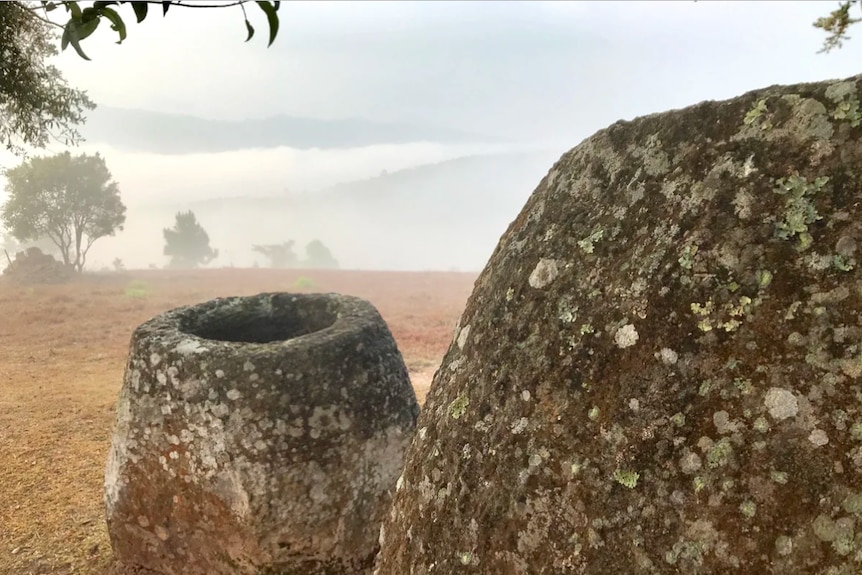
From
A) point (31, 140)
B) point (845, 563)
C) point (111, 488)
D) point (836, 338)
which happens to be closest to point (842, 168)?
point (836, 338)

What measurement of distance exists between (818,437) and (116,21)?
87.5 inches

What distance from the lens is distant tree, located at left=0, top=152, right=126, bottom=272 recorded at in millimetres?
32562

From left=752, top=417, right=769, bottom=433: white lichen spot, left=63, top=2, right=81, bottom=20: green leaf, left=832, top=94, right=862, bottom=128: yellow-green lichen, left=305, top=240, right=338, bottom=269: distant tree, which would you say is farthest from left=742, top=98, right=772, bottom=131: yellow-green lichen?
left=305, top=240, right=338, bottom=269: distant tree

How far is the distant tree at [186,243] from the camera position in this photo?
7169 centimetres

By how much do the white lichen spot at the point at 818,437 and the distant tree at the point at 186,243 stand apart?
7495 centimetres

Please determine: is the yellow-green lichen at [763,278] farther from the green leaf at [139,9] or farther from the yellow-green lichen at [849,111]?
the green leaf at [139,9]

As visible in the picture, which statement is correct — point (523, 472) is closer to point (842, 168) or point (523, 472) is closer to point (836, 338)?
point (836, 338)

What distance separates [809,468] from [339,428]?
381cm

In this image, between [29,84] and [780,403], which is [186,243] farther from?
[780,403]

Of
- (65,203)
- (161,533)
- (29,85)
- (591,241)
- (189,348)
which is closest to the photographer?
(591,241)

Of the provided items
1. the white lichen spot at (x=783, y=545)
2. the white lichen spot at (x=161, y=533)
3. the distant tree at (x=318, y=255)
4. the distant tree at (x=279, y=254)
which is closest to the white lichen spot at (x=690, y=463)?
the white lichen spot at (x=783, y=545)

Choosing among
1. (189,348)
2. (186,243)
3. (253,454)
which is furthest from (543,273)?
(186,243)

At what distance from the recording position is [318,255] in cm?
10819

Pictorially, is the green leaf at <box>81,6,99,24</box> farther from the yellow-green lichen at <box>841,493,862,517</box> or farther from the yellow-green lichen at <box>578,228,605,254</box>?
the yellow-green lichen at <box>841,493,862,517</box>
